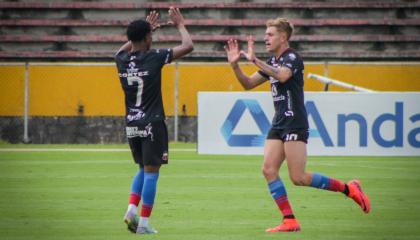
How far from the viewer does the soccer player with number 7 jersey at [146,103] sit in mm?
9812

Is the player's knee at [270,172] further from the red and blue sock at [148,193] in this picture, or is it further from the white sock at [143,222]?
the white sock at [143,222]

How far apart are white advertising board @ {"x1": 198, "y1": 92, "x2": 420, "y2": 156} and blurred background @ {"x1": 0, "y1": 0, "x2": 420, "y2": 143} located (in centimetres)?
402

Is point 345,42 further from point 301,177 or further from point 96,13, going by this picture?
point 301,177

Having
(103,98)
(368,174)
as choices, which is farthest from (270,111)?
(103,98)

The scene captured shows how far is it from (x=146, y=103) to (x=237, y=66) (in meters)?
0.91

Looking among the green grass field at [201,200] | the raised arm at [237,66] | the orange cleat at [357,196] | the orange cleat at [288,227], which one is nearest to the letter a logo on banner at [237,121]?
the green grass field at [201,200]

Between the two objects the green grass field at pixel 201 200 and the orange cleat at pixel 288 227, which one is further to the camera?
the green grass field at pixel 201 200

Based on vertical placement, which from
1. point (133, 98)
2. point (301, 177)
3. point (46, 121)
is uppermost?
point (133, 98)

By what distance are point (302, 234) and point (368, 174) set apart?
767 cm

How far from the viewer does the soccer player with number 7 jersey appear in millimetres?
9812

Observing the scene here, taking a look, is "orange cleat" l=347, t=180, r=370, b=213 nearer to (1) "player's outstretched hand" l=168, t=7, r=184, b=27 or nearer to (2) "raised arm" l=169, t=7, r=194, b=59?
(2) "raised arm" l=169, t=7, r=194, b=59

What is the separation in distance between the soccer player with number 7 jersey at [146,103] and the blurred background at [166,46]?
51.1ft

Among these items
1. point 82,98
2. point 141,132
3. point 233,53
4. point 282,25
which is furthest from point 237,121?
point 233,53

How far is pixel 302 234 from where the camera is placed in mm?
9789
